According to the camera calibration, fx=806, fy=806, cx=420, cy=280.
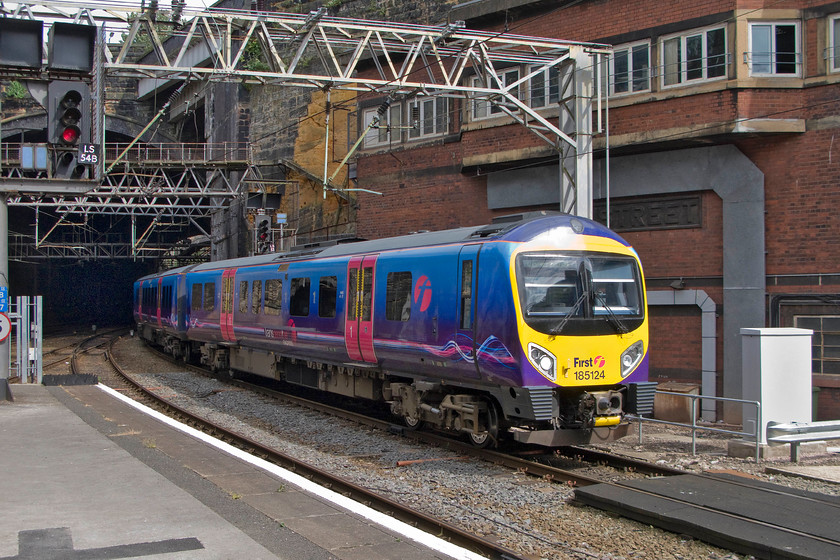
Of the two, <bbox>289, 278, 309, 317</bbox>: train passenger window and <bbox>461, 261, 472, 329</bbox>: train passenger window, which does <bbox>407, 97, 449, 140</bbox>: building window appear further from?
<bbox>461, 261, 472, 329</bbox>: train passenger window

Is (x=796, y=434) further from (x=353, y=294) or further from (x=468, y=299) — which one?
(x=353, y=294)

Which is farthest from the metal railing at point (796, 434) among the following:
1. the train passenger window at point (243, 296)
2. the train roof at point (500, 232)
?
the train passenger window at point (243, 296)

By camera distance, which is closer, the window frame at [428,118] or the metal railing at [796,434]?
the metal railing at [796,434]

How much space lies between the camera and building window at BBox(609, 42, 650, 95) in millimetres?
14625

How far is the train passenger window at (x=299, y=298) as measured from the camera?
579 inches

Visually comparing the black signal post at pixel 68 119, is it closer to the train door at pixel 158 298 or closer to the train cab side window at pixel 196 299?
the train cab side window at pixel 196 299

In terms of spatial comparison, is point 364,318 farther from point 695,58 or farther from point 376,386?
point 695,58

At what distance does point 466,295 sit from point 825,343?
21.2ft

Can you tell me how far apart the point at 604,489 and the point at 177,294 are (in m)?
18.2

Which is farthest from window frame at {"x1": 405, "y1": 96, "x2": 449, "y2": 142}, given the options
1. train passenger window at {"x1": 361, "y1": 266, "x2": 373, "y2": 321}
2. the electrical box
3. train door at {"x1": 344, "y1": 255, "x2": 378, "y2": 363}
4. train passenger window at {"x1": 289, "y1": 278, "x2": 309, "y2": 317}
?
the electrical box

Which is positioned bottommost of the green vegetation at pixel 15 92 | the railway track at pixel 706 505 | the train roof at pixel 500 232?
the railway track at pixel 706 505

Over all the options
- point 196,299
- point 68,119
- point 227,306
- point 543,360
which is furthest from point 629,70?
point 196,299

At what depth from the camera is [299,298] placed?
49.2 feet

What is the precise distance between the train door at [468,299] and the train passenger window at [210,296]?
37.2ft
